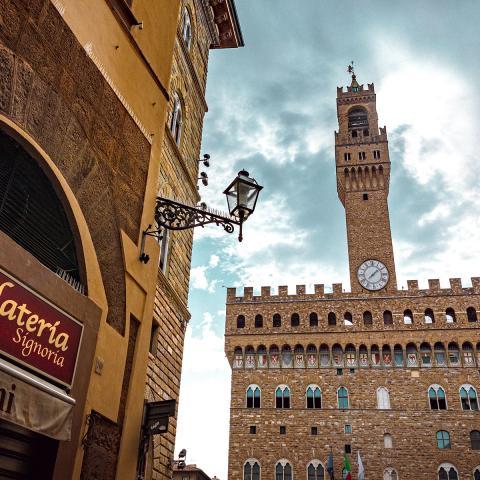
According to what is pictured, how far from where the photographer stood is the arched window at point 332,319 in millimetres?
30663

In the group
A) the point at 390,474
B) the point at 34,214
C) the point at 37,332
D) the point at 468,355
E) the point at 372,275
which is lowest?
the point at 37,332

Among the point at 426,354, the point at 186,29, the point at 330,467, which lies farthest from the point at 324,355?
the point at 186,29

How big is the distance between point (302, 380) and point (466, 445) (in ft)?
28.5

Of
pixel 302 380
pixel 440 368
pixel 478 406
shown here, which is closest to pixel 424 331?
pixel 440 368

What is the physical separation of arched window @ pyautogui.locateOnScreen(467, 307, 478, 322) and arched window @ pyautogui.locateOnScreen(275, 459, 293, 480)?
41.8 ft

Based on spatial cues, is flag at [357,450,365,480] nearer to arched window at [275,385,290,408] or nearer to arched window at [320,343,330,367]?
arched window at [275,385,290,408]

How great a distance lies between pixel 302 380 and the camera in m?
29.2

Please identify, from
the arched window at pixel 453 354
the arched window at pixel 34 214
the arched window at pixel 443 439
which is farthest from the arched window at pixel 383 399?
the arched window at pixel 34 214

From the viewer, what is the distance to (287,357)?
3014 cm

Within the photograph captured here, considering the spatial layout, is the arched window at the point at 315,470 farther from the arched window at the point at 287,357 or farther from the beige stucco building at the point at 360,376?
the arched window at the point at 287,357

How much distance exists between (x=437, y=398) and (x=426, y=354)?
237 centimetres

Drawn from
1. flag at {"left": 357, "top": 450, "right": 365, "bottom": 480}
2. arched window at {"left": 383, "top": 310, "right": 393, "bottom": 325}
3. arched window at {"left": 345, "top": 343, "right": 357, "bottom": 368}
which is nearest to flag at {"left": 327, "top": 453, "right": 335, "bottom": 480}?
flag at {"left": 357, "top": 450, "right": 365, "bottom": 480}

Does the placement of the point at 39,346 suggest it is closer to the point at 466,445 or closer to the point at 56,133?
the point at 56,133

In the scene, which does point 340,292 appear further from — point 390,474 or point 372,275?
point 390,474
